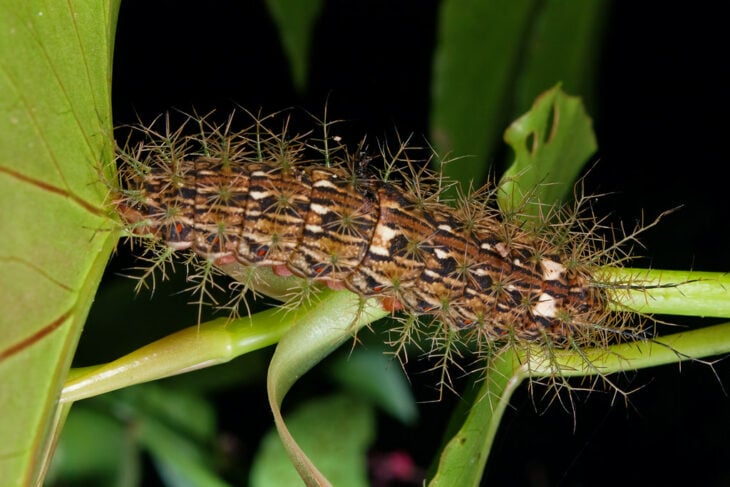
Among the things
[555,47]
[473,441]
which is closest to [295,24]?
[555,47]

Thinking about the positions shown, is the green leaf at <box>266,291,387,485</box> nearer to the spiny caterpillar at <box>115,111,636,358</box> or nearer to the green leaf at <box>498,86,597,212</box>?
the spiny caterpillar at <box>115,111,636,358</box>

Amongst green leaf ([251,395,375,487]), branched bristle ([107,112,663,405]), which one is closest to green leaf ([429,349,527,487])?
branched bristle ([107,112,663,405])

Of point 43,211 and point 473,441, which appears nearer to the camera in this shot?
point 43,211

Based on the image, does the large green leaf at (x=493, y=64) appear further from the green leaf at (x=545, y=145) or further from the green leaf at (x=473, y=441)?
Result: the green leaf at (x=473, y=441)

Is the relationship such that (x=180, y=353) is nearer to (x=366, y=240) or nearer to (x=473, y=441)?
(x=366, y=240)

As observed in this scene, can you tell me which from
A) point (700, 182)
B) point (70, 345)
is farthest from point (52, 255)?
Answer: point (700, 182)

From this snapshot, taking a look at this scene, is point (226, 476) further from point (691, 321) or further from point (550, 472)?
point (691, 321)
